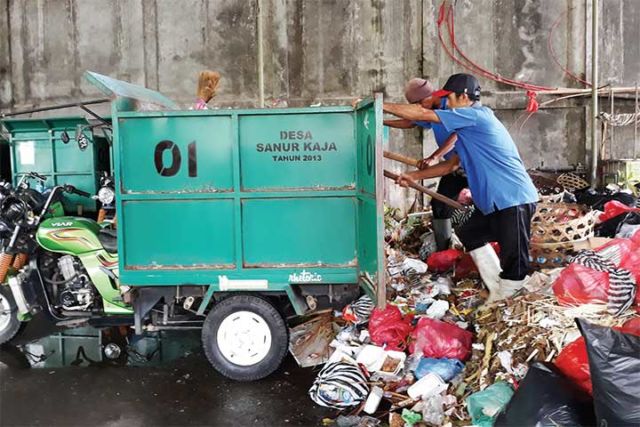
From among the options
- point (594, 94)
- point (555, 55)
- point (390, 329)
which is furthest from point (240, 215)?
point (555, 55)

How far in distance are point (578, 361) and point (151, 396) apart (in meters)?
2.69

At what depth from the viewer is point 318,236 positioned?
382 cm

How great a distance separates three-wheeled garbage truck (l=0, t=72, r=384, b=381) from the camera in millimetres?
3768

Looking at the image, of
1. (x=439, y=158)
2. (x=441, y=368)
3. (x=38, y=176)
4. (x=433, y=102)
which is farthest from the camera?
(x=38, y=176)

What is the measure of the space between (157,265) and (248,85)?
20.2 feet

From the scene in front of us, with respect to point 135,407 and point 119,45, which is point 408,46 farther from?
point 135,407

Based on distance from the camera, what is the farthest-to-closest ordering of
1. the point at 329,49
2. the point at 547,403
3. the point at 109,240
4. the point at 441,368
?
the point at 329,49 < the point at 109,240 < the point at 441,368 < the point at 547,403

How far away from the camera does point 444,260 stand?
16.6 ft

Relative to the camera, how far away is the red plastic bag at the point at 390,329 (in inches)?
155

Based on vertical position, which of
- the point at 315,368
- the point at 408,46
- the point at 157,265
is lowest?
the point at 315,368

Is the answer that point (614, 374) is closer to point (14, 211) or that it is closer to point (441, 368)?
point (441, 368)

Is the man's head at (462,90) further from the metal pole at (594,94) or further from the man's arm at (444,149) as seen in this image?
the metal pole at (594,94)

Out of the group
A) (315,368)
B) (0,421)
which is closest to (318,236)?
(315,368)

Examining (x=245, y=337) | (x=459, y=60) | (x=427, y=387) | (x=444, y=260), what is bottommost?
(x=427, y=387)
